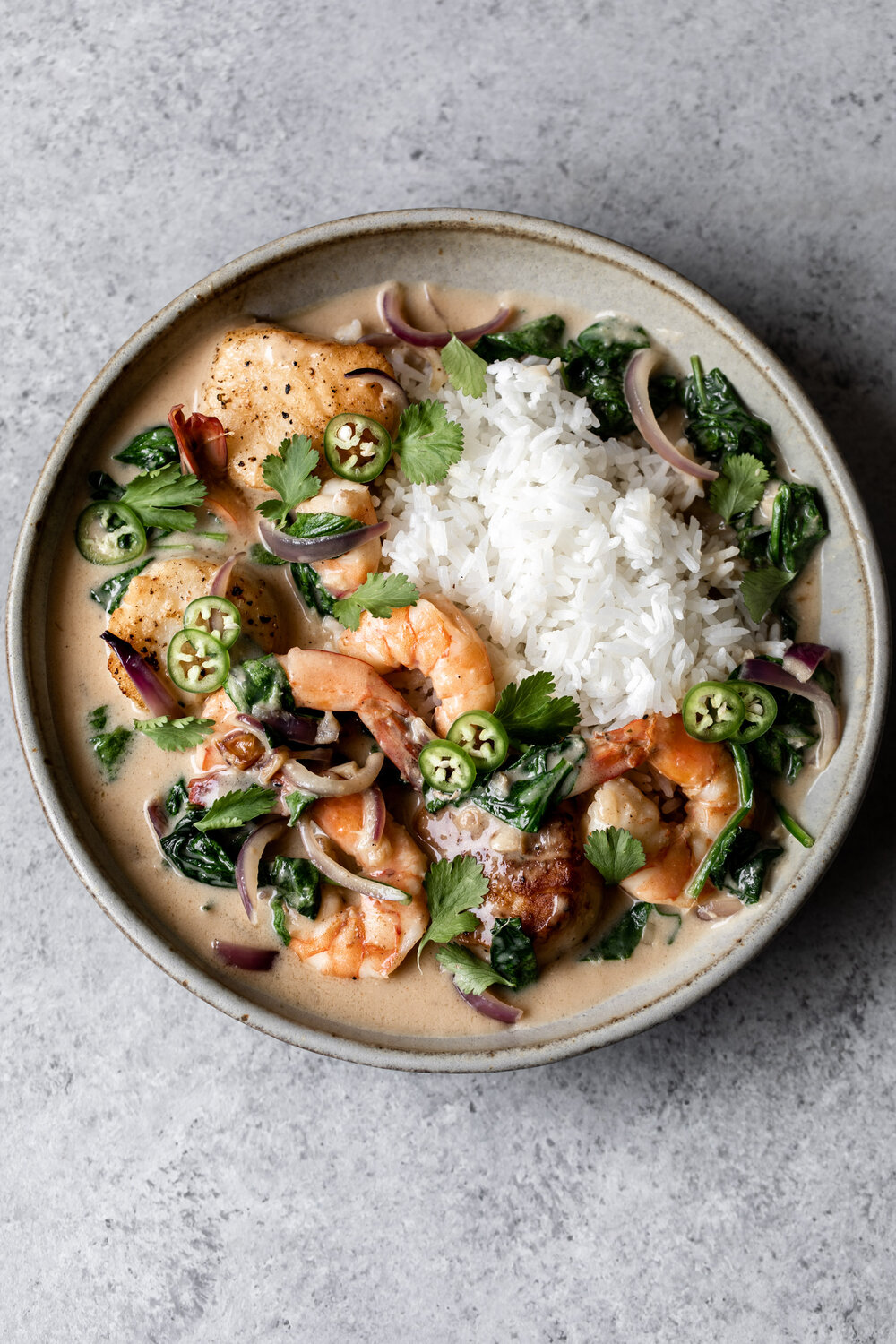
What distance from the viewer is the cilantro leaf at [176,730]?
11.7 ft

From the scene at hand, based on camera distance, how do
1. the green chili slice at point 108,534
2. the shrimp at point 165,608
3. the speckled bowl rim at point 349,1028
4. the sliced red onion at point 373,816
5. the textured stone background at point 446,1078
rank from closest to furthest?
the speckled bowl rim at point 349,1028 → the sliced red onion at point 373,816 → the shrimp at point 165,608 → the green chili slice at point 108,534 → the textured stone background at point 446,1078

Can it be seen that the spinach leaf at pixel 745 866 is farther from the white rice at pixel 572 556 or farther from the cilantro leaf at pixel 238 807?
the cilantro leaf at pixel 238 807

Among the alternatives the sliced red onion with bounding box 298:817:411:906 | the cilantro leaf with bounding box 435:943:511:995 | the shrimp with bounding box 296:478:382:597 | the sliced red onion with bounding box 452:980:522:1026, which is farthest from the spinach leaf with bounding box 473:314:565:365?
the sliced red onion with bounding box 452:980:522:1026

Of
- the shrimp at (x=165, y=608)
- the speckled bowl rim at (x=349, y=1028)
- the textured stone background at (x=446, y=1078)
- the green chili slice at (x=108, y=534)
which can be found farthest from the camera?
the textured stone background at (x=446, y=1078)

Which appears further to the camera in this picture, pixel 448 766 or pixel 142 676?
pixel 142 676

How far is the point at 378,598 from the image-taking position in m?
3.42

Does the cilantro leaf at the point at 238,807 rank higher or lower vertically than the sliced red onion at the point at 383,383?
lower

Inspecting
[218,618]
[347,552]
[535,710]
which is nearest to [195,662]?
[218,618]

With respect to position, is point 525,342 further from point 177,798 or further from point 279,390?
point 177,798

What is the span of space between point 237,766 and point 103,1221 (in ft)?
6.21

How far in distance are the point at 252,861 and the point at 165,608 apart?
91cm

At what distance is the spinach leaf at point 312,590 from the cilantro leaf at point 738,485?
139 cm

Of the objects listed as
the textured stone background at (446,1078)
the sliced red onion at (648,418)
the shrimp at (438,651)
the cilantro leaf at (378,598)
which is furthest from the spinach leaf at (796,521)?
the cilantro leaf at (378,598)

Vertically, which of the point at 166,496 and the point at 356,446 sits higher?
the point at 356,446
